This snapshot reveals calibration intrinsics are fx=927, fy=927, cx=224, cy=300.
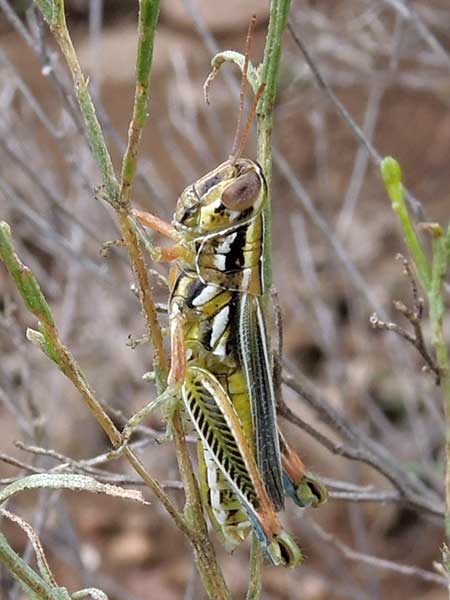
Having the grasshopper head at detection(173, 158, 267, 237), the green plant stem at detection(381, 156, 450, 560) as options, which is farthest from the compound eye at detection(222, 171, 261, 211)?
the green plant stem at detection(381, 156, 450, 560)

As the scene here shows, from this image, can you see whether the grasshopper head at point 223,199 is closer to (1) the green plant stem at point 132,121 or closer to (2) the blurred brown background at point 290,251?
(1) the green plant stem at point 132,121

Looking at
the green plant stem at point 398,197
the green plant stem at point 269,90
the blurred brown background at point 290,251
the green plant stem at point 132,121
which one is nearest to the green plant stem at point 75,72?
the green plant stem at point 132,121

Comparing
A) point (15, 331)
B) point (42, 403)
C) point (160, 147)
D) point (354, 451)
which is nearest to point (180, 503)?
point (15, 331)

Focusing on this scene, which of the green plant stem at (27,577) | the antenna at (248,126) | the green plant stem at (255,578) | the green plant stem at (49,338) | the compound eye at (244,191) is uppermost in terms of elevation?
the antenna at (248,126)

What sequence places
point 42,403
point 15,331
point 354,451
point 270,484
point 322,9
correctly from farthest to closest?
point 322,9
point 42,403
point 15,331
point 354,451
point 270,484

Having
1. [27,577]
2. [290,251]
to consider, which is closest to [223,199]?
[27,577]

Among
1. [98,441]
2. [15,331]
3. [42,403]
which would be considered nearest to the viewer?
[15,331]

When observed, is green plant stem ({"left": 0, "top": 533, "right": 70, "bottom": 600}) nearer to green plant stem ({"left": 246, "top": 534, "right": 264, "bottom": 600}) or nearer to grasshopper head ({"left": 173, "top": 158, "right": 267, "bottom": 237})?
green plant stem ({"left": 246, "top": 534, "right": 264, "bottom": 600})

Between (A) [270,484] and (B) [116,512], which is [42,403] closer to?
(B) [116,512]
